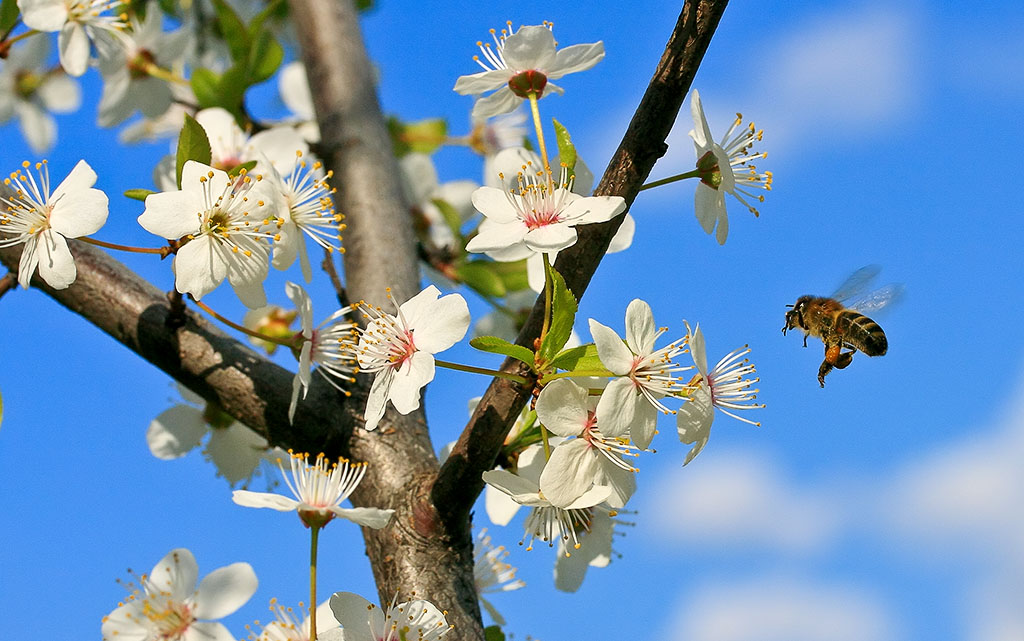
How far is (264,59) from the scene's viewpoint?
2969 mm

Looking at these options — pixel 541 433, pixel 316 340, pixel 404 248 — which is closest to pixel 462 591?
pixel 541 433

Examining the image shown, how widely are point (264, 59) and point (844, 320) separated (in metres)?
1.91

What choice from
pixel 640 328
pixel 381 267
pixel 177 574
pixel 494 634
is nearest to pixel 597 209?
pixel 640 328

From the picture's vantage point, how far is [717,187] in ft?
5.66

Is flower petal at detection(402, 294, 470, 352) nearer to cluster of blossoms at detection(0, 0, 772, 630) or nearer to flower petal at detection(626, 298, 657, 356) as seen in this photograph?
cluster of blossoms at detection(0, 0, 772, 630)

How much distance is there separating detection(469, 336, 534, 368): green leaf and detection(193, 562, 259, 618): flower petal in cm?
89

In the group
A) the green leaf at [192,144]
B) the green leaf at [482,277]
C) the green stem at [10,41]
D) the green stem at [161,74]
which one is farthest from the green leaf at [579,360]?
the green stem at [161,74]

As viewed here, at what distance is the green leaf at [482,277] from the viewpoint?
120 inches

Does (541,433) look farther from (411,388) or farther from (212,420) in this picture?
(212,420)

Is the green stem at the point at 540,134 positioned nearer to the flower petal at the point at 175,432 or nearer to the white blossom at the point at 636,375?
the white blossom at the point at 636,375

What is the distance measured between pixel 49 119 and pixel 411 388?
12.0 ft

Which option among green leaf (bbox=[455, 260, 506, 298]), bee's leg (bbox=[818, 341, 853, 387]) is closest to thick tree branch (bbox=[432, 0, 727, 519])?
bee's leg (bbox=[818, 341, 853, 387])

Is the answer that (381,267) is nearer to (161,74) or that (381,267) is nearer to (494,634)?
(494,634)

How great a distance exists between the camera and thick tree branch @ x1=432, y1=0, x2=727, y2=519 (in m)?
1.49
